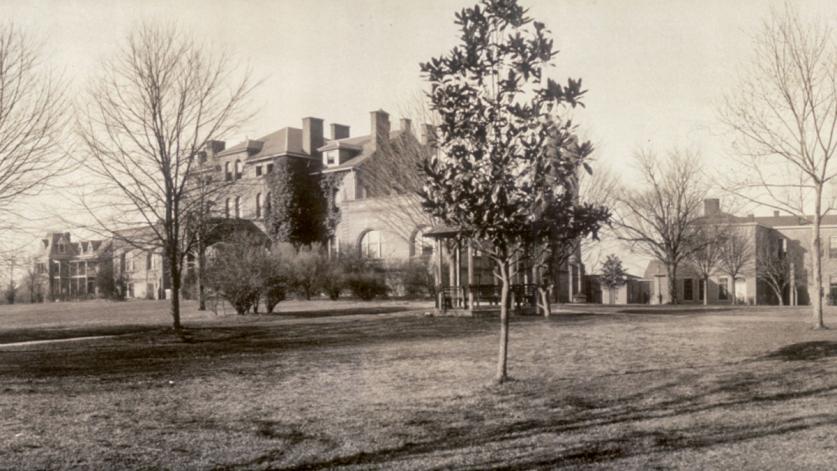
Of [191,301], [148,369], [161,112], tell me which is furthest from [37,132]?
[191,301]

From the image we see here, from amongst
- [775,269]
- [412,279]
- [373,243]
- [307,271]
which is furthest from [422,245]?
[775,269]

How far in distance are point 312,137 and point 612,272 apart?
80.4ft

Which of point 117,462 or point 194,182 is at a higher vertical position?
point 194,182

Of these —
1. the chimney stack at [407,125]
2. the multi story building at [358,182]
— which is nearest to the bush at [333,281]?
the multi story building at [358,182]

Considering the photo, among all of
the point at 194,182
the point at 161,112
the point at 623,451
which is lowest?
the point at 623,451

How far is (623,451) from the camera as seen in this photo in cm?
700

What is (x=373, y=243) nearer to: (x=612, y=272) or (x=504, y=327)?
(x=612, y=272)

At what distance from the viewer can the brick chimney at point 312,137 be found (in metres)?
54.9

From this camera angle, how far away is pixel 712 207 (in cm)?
5450

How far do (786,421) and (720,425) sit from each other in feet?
2.46

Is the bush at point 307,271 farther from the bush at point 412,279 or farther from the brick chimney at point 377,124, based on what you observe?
the brick chimney at point 377,124

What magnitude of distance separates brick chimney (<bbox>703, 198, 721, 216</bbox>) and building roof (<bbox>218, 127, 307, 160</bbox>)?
1154 inches

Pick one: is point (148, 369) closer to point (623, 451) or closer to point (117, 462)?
point (117, 462)

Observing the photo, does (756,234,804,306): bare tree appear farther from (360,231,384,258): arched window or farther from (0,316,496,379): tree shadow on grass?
(0,316,496,379): tree shadow on grass
